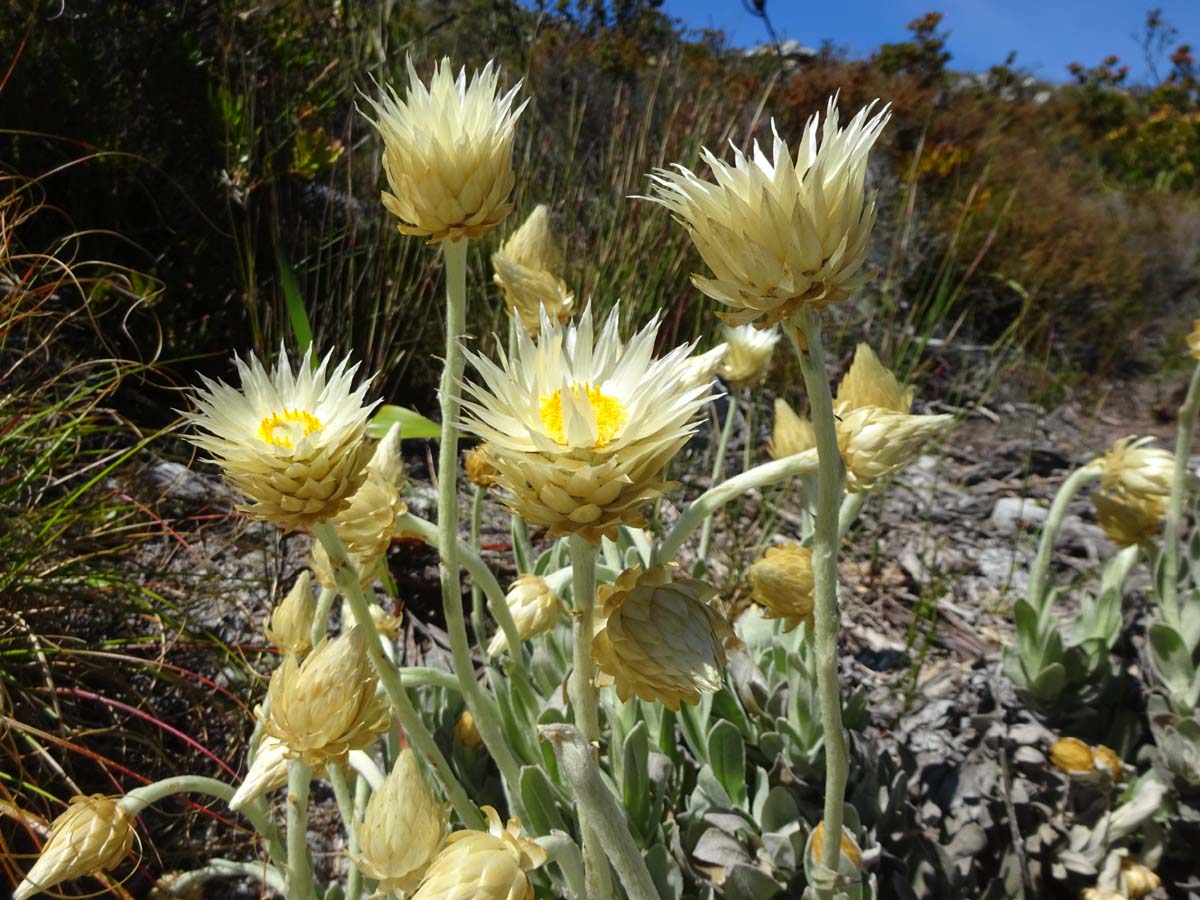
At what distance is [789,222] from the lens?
2.79 feet

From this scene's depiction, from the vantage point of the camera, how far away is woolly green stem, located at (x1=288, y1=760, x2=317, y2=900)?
49.4 inches

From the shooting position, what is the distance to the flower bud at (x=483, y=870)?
85 centimetres

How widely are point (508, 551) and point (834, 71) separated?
8.28 metres

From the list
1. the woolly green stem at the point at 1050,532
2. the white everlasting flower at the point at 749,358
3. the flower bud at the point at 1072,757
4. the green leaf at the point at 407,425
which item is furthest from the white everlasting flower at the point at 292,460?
the flower bud at the point at 1072,757

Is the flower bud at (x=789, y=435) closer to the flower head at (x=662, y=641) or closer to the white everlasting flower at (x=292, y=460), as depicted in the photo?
the flower head at (x=662, y=641)

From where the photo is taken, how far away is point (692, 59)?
29.4ft

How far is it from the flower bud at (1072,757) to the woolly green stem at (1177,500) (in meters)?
0.43

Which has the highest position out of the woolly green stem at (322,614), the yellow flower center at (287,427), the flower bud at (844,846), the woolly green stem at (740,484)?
the yellow flower center at (287,427)

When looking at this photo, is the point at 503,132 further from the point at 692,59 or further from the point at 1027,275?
the point at 692,59

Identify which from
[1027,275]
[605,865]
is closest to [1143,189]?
[1027,275]

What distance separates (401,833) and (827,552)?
0.63 metres

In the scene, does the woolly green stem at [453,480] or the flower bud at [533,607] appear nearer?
the woolly green stem at [453,480]

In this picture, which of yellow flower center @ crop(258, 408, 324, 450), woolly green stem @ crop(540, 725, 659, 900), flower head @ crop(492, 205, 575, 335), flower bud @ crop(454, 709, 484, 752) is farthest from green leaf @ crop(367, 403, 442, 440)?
woolly green stem @ crop(540, 725, 659, 900)

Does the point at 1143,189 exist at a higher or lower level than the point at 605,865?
higher
